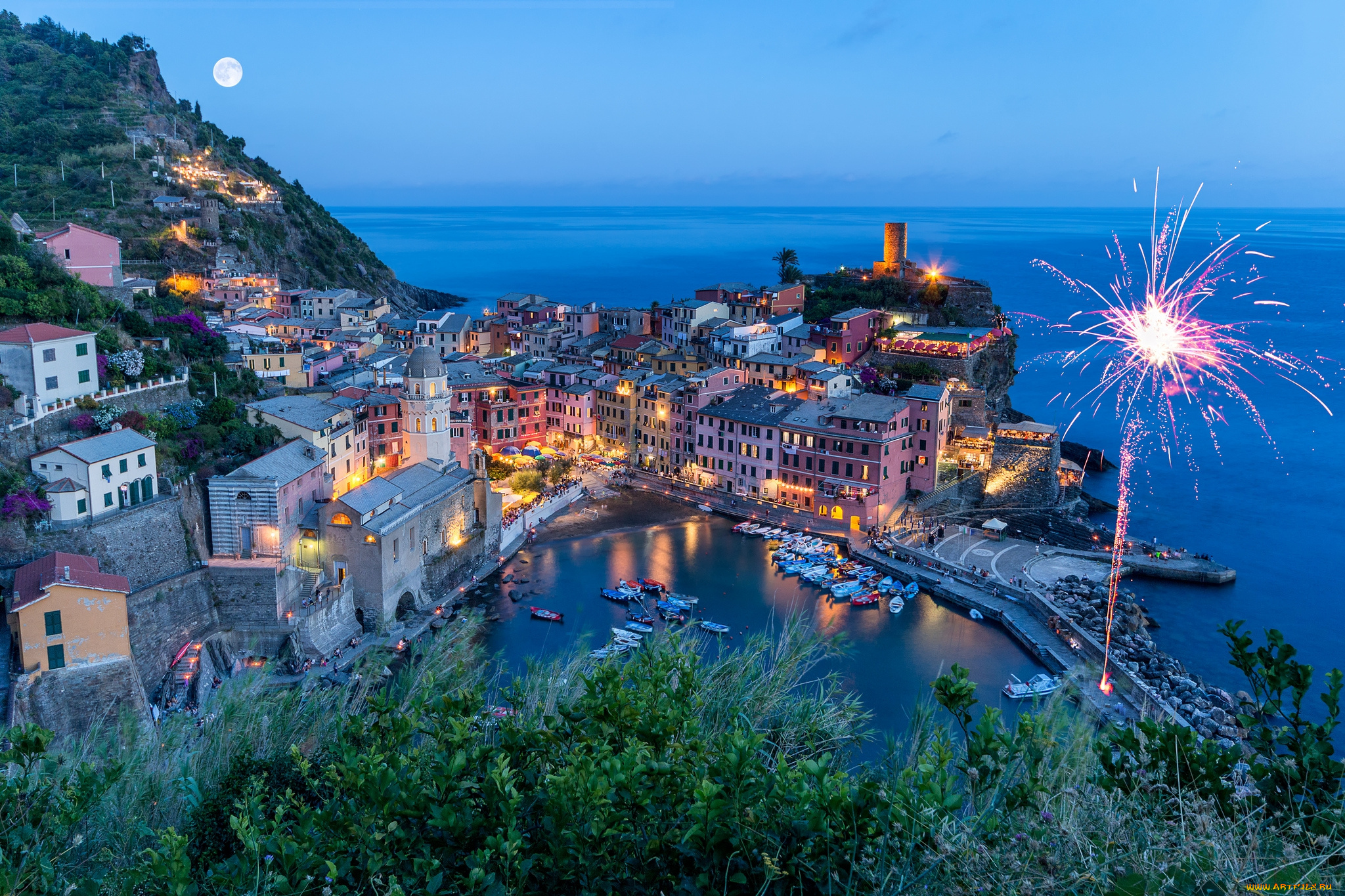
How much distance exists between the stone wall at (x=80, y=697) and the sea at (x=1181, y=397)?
10546mm

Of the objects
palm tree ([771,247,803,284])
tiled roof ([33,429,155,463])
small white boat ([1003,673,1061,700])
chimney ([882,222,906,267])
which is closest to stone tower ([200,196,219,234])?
palm tree ([771,247,803,284])

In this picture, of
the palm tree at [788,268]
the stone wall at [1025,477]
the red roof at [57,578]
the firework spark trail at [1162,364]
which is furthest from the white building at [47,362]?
the palm tree at [788,268]

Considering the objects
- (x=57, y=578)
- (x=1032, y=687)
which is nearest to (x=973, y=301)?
(x=1032, y=687)

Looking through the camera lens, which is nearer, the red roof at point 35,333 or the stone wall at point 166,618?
the stone wall at point 166,618

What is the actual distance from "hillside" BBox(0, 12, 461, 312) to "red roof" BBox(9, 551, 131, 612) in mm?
21996

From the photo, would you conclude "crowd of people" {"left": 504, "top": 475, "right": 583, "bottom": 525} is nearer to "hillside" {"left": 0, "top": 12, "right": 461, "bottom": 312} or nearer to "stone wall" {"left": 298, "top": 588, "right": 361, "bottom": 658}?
"stone wall" {"left": 298, "top": 588, "right": 361, "bottom": 658}

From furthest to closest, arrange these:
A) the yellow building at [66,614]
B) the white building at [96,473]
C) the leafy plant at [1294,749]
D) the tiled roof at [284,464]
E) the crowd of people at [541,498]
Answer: the crowd of people at [541,498], the tiled roof at [284,464], the white building at [96,473], the yellow building at [66,614], the leafy plant at [1294,749]

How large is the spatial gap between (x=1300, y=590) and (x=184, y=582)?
22.9 meters

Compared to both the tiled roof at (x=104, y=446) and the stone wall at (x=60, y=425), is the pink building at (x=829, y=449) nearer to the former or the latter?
the stone wall at (x=60, y=425)

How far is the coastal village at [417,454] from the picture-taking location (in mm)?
14195

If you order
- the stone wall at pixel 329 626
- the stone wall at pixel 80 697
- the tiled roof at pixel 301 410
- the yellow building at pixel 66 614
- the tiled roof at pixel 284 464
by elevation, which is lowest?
the stone wall at pixel 329 626

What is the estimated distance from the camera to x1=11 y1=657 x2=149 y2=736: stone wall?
11852 millimetres

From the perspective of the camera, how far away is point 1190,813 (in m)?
3.60

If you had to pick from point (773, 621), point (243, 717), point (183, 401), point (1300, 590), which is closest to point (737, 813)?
point (243, 717)
